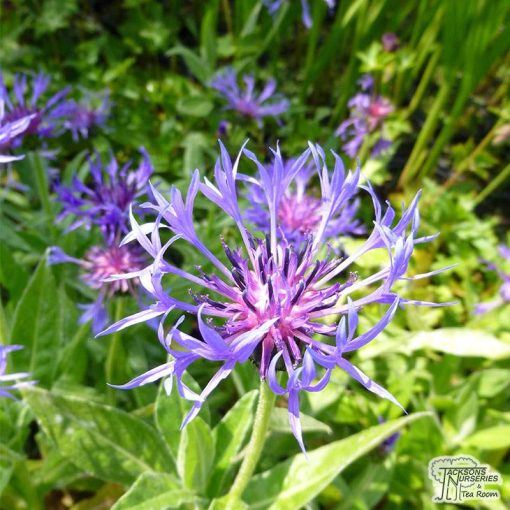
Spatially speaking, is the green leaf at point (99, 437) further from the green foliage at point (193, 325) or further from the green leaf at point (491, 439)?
the green leaf at point (491, 439)

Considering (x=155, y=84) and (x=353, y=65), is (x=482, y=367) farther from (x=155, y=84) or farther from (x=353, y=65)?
(x=155, y=84)

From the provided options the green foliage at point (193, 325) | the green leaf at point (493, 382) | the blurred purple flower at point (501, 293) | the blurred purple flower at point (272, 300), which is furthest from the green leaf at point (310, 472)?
the blurred purple flower at point (501, 293)

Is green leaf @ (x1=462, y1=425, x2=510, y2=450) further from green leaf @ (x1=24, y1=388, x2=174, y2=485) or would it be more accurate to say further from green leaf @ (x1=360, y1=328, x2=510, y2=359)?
green leaf @ (x1=24, y1=388, x2=174, y2=485)

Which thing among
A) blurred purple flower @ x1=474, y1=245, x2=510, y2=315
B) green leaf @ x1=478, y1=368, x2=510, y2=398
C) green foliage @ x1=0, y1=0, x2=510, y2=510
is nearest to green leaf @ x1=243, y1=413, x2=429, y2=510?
green foliage @ x1=0, y1=0, x2=510, y2=510

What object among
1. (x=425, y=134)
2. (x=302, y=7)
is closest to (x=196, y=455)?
(x=425, y=134)

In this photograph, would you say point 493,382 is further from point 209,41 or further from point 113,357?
point 209,41

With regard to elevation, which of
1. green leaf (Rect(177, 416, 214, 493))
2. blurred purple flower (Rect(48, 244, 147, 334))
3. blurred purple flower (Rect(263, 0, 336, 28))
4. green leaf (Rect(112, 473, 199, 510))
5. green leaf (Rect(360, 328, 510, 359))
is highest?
blurred purple flower (Rect(263, 0, 336, 28))
